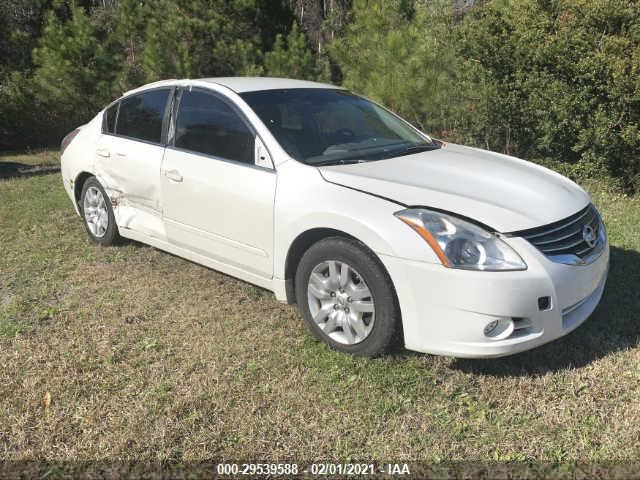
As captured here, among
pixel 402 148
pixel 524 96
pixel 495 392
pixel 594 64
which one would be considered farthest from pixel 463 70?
pixel 495 392

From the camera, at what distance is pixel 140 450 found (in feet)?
8.81

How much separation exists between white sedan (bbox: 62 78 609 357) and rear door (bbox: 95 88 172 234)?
0.06ft

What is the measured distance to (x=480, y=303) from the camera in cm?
286

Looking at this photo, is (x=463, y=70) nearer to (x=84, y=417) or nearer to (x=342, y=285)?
(x=342, y=285)

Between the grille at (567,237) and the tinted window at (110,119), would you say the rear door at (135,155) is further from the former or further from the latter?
the grille at (567,237)

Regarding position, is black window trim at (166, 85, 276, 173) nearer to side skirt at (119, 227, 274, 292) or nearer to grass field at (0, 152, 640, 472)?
side skirt at (119, 227, 274, 292)

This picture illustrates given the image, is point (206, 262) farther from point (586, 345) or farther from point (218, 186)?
point (586, 345)

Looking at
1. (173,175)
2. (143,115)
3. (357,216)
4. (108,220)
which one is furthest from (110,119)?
(357,216)

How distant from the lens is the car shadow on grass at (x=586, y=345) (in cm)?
326

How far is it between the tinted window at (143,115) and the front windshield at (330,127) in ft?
3.00

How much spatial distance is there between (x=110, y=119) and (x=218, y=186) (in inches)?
77.0

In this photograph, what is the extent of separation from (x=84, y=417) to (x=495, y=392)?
2.16 m

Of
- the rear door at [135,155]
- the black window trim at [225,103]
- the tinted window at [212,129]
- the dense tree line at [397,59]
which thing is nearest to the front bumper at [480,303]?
the black window trim at [225,103]

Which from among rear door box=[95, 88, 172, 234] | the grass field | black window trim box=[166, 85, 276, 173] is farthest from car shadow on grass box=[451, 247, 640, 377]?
rear door box=[95, 88, 172, 234]
